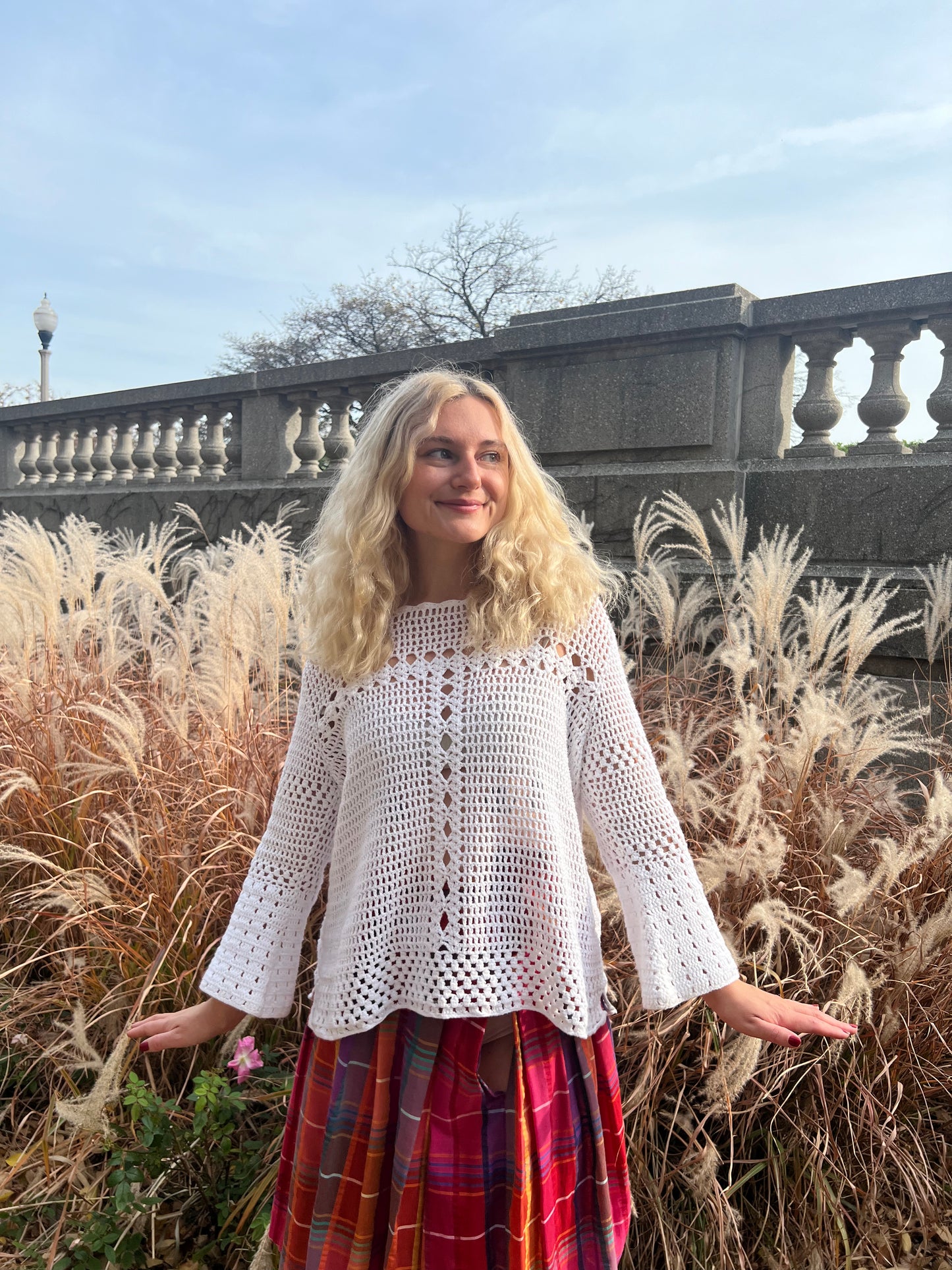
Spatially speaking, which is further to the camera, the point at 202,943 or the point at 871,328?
the point at 871,328

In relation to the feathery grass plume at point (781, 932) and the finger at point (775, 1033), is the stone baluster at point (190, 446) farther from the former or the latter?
the finger at point (775, 1033)

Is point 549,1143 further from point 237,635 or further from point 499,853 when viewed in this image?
point 237,635

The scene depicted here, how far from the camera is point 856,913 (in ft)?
7.25

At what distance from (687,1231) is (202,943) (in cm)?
141

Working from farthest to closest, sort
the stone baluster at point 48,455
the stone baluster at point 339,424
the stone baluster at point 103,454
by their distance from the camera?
the stone baluster at point 48,455, the stone baluster at point 103,454, the stone baluster at point 339,424

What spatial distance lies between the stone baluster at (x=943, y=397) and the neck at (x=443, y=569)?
323 centimetres

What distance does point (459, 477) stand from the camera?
1.53 meters

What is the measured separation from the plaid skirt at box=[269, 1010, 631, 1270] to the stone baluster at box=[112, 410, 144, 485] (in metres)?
7.72

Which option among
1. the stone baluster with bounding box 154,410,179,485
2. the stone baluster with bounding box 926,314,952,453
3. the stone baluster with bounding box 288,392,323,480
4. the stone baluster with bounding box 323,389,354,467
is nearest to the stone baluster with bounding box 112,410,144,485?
the stone baluster with bounding box 154,410,179,485

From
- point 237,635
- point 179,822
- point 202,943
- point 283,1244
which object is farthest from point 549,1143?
point 237,635

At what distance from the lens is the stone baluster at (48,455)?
9.30 m

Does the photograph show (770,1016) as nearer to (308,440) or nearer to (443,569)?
(443,569)

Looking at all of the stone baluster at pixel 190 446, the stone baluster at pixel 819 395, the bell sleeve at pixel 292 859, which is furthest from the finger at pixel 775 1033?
the stone baluster at pixel 190 446

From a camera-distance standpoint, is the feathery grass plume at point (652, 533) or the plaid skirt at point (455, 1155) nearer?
the plaid skirt at point (455, 1155)
